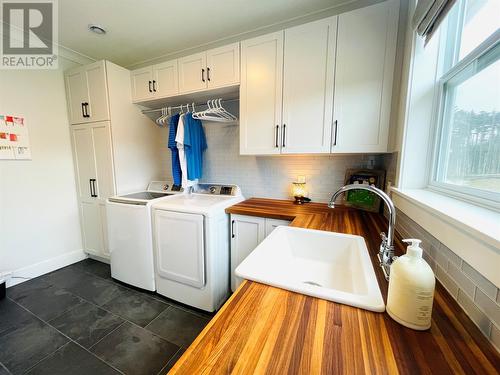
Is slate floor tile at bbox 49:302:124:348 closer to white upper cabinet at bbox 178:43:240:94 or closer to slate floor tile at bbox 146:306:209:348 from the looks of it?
slate floor tile at bbox 146:306:209:348

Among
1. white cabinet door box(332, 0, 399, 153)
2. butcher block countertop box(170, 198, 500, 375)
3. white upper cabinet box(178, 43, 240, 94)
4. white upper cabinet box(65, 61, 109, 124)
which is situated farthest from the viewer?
white upper cabinet box(65, 61, 109, 124)

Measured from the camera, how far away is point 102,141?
7.67 ft

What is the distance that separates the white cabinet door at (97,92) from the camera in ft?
7.29

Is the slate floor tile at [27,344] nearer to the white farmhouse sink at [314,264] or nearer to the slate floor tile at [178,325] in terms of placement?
the slate floor tile at [178,325]

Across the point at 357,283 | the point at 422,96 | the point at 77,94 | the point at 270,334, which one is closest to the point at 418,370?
the point at 270,334

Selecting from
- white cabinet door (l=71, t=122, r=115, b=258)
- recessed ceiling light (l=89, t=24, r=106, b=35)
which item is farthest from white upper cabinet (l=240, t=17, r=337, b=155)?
white cabinet door (l=71, t=122, r=115, b=258)

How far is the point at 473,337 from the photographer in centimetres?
54

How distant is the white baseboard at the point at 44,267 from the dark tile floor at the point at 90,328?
0.27 ft

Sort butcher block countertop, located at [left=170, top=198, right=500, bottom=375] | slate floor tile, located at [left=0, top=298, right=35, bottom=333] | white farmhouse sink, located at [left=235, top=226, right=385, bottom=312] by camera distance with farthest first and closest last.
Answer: slate floor tile, located at [left=0, top=298, right=35, bottom=333] → white farmhouse sink, located at [left=235, top=226, right=385, bottom=312] → butcher block countertop, located at [left=170, top=198, right=500, bottom=375]

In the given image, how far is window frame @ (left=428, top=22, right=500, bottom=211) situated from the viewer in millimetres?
769

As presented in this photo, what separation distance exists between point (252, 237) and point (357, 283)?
1.07 m

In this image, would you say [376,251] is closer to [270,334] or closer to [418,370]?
[418,370]

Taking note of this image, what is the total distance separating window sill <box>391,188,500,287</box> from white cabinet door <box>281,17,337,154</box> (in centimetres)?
94

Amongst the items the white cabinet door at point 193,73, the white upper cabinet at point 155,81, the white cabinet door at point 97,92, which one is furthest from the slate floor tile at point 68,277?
the white cabinet door at point 193,73
